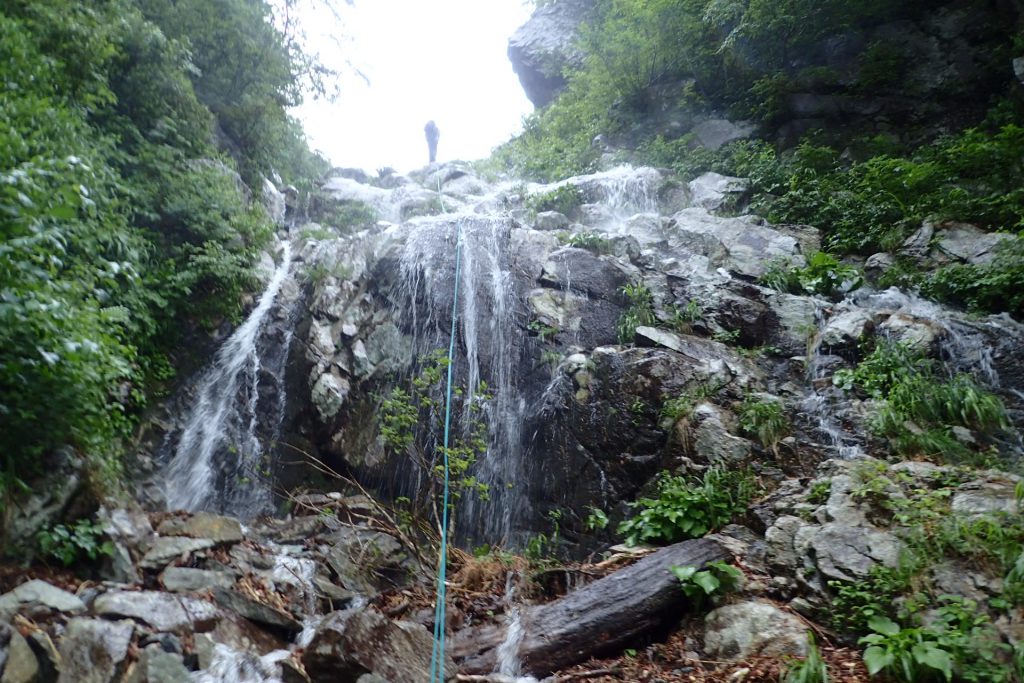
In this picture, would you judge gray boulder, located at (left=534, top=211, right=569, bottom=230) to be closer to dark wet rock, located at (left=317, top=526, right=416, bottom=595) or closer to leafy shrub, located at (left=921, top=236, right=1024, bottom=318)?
leafy shrub, located at (left=921, top=236, right=1024, bottom=318)

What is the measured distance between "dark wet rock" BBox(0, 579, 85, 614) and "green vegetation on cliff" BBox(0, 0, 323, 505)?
788 millimetres

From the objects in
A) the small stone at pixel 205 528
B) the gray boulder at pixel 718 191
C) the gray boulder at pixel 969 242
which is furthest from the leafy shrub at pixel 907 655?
the gray boulder at pixel 718 191

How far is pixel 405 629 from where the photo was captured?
150 inches

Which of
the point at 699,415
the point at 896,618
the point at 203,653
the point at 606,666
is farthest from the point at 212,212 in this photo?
the point at 896,618

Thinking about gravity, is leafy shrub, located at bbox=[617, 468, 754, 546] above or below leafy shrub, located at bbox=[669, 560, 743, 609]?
above

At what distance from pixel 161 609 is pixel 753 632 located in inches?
160

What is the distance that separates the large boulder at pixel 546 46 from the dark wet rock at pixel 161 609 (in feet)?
58.6

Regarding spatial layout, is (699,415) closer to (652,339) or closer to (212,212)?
(652,339)

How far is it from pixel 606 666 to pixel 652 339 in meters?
3.82

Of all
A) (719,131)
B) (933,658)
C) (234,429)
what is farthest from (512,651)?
(719,131)

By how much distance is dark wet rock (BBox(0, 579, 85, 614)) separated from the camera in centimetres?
339

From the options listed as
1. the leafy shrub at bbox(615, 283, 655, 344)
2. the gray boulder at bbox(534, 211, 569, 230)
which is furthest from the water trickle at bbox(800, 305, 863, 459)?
the gray boulder at bbox(534, 211, 569, 230)

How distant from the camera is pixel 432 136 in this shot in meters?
20.7

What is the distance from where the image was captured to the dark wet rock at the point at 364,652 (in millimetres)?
3451
